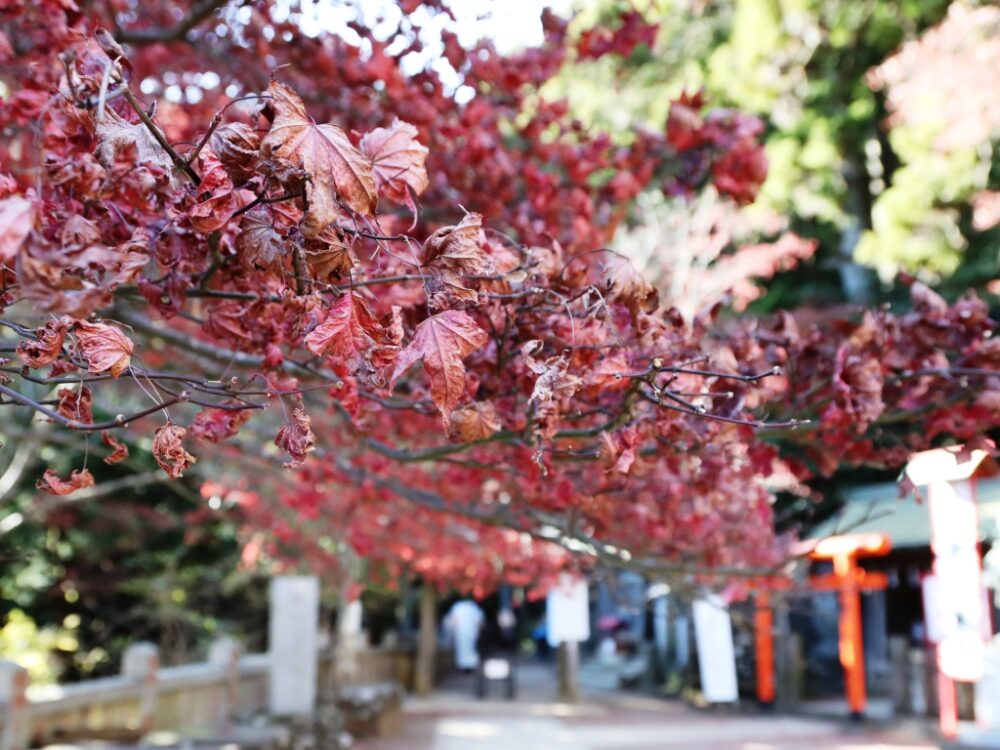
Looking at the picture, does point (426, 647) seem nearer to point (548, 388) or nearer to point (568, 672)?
point (568, 672)

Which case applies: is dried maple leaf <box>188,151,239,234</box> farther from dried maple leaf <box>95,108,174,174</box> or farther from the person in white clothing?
the person in white clothing

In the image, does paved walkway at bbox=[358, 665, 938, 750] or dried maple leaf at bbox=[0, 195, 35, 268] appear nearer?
dried maple leaf at bbox=[0, 195, 35, 268]

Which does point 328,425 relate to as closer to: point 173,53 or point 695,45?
point 173,53

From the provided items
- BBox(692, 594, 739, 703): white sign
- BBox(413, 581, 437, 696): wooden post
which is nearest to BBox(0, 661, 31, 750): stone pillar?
BBox(692, 594, 739, 703): white sign

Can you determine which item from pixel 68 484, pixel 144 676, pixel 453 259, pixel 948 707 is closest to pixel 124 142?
pixel 453 259

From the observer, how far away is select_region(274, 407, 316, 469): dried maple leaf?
208 cm

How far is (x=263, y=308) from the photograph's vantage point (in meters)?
2.50

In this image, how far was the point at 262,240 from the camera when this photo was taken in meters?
1.95

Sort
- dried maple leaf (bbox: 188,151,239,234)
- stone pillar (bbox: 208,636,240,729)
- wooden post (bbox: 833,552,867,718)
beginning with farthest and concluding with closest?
wooden post (bbox: 833,552,867,718), stone pillar (bbox: 208,636,240,729), dried maple leaf (bbox: 188,151,239,234)

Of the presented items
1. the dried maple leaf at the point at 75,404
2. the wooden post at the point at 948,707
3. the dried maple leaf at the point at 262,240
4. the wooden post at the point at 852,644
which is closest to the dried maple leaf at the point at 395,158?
the dried maple leaf at the point at 262,240

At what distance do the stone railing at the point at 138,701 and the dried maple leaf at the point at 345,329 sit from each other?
16.7ft

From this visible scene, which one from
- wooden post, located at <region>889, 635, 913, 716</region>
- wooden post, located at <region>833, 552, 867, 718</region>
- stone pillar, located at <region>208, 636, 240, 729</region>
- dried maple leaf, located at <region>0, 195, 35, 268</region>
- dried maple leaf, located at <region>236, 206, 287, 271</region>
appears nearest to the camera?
dried maple leaf, located at <region>0, 195, 35, 268</region>

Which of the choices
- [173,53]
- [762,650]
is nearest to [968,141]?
[762,650]

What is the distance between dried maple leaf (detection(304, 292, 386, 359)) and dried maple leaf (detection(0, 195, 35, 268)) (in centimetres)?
59
